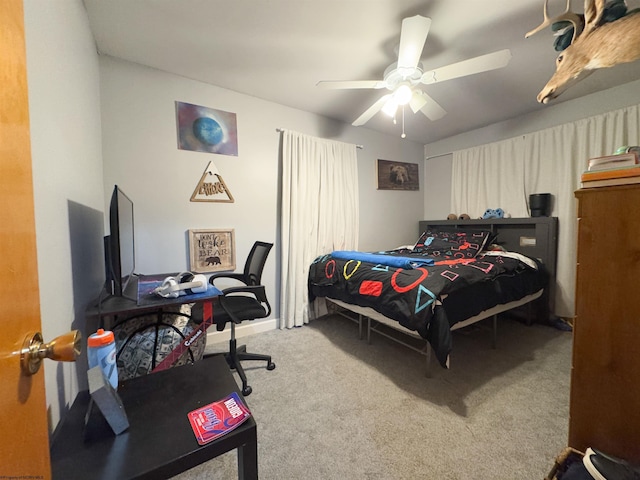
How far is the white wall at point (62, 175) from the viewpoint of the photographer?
0.84 metres

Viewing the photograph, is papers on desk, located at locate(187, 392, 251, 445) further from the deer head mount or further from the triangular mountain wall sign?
the deer head mount

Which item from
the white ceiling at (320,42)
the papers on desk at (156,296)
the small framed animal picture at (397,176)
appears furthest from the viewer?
the small framed animal picture at (397,176)

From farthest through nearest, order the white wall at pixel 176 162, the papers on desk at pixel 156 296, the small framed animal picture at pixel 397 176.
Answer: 1. the small framed animal picture at pixel 397 176
2. the white wall at pixel 176 162
3. the papers on desk at pixel 156 296

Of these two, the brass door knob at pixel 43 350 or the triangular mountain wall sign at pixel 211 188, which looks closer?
the brass door knob at pixel 43 350

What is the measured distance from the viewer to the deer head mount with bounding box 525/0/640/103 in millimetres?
1108

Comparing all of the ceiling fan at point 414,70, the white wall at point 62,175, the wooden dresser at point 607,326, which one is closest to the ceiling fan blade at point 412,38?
the ceiling fan at point 414,70

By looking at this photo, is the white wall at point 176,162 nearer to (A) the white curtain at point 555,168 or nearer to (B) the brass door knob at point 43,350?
(B) the brass door knob at point 43,350

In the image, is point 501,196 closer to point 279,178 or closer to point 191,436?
point 279,178

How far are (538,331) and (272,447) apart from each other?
2866 millimetres

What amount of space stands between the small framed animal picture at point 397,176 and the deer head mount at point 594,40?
2.19 metres

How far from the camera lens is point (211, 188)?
2402mm

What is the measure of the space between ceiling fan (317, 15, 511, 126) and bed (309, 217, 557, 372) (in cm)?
129

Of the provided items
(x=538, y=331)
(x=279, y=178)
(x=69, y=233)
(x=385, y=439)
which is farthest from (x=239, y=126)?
(x=538, y=331)

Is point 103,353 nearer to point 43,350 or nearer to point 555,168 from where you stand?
point 43,350
